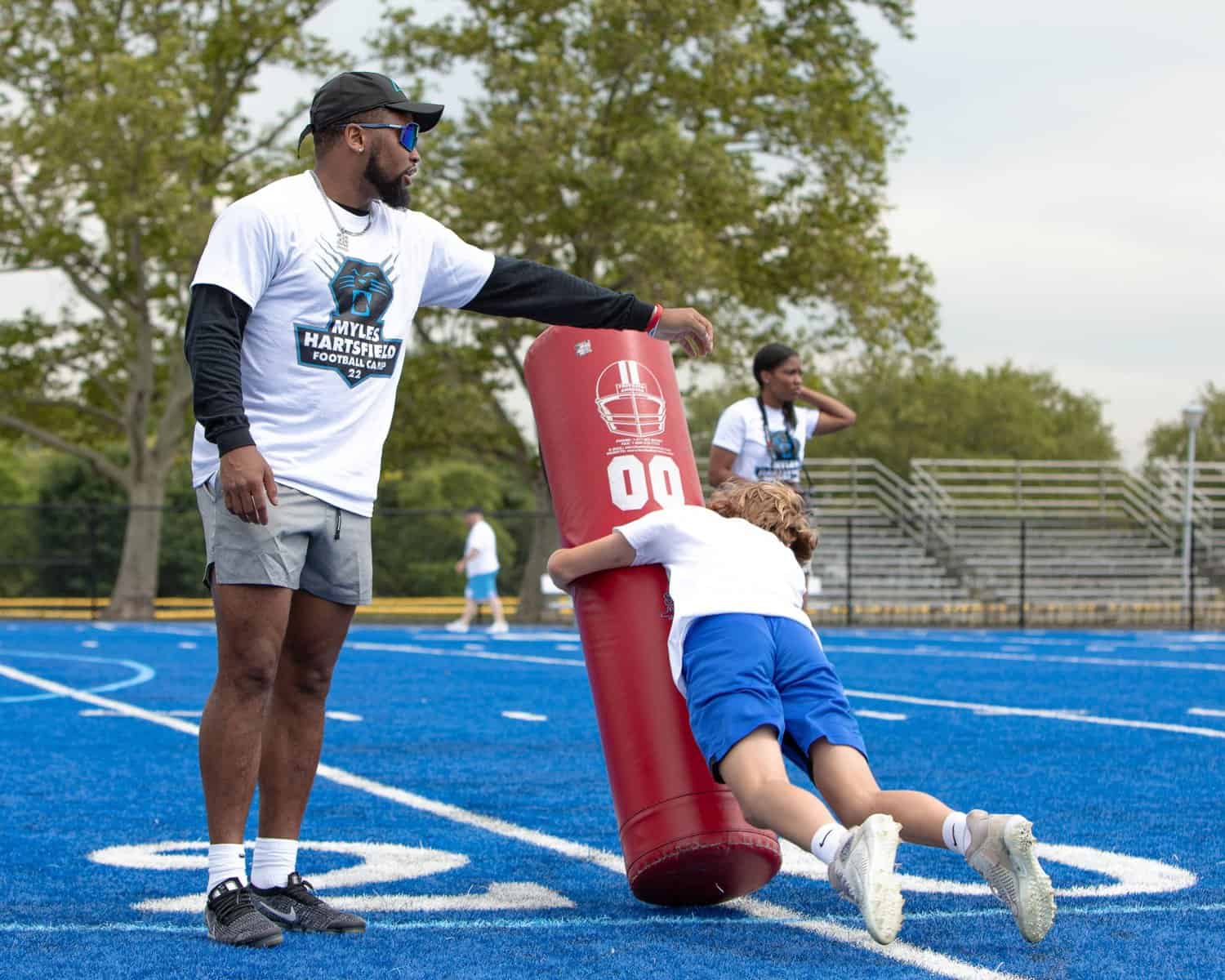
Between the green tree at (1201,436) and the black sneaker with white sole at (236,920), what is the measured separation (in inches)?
2781

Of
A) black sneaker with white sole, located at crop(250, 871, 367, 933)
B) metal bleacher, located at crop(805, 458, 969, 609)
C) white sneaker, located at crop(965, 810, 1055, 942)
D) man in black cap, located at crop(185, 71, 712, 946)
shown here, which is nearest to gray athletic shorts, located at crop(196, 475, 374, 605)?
man in black cap, located at crop(185, 71, 712, 946)

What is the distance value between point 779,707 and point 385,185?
1.67 m

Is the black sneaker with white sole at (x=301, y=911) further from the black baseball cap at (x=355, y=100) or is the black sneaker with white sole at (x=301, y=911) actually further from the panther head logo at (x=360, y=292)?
the black baseball cap at (x=355, y=100)

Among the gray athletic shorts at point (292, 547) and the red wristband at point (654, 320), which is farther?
the red wristband at point (654, 320)

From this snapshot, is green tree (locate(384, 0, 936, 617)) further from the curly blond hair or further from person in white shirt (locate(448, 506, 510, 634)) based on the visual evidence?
the curly blond hair

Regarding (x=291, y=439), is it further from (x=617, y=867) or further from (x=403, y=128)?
(x=617, y=867)

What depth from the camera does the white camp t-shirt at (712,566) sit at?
4.38 meters

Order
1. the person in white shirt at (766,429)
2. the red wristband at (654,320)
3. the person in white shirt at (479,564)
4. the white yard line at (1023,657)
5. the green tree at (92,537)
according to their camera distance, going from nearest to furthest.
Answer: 1. the red wristband at (654,320)
2. the person in white shirt at (766,429)
3. the white yard line at (1023,657)
4. the person in white shirt at (479,564)
5. the green tree at (92,537)

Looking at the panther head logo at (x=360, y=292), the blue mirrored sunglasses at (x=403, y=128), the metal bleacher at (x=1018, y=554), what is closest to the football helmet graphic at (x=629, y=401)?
the panther head logo at (x=360, y=292)

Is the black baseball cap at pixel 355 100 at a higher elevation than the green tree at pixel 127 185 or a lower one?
lower

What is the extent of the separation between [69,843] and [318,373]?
2.11 m

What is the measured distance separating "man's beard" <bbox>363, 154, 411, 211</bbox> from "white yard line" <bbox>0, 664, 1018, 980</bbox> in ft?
6.67

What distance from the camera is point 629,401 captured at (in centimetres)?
501

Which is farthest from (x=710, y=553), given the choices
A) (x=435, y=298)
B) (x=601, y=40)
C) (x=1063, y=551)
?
(x=1063, y=551)
